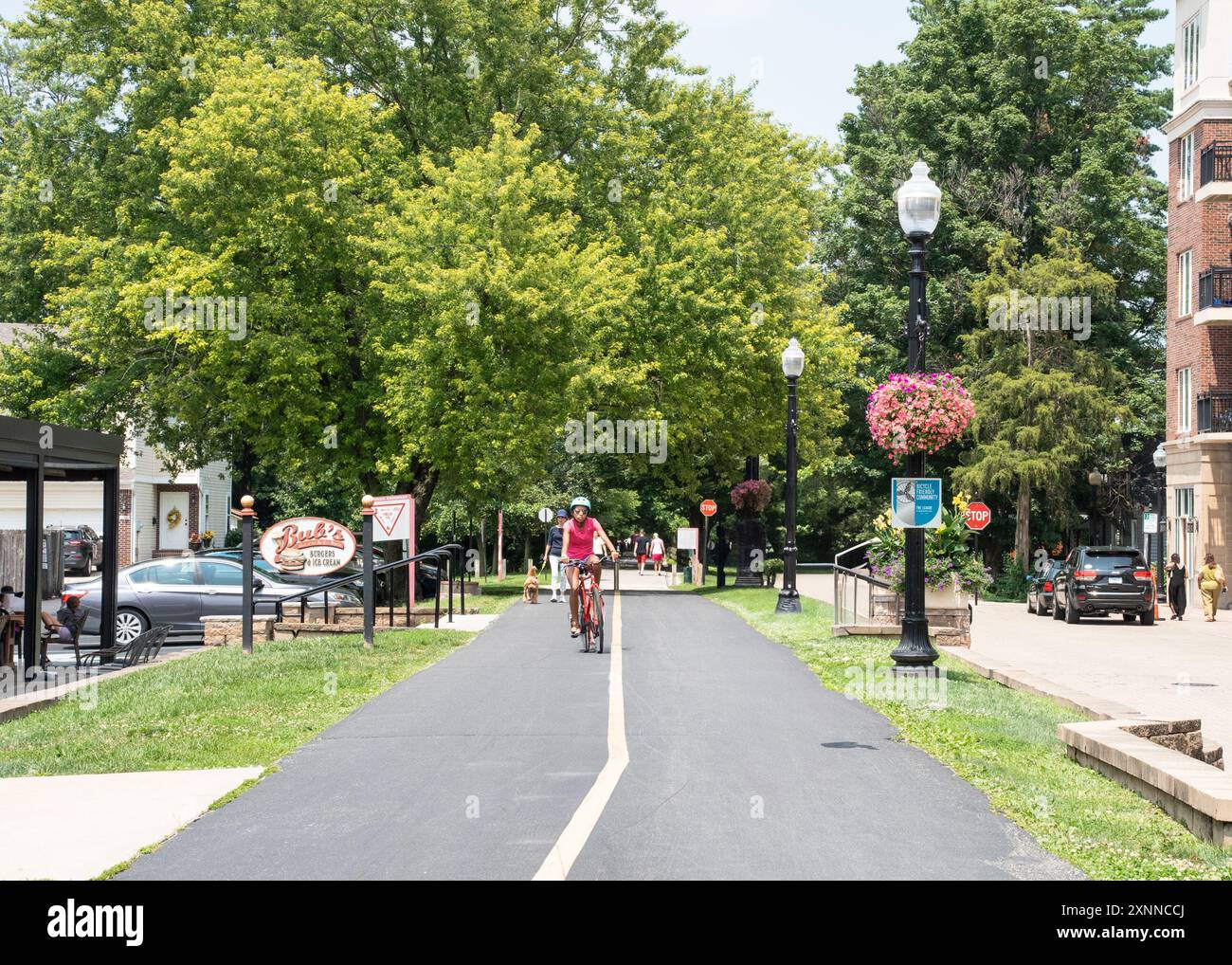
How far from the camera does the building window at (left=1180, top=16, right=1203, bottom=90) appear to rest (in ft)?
145

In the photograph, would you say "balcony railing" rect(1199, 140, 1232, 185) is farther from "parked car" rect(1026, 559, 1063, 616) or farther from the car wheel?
the car wheel

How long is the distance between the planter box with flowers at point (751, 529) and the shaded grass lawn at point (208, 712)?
26385 mm

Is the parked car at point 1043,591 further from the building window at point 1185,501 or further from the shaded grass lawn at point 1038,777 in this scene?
the shaded grass lawn at point 1038,777

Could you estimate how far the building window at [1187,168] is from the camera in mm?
44031

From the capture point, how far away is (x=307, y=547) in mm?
20625

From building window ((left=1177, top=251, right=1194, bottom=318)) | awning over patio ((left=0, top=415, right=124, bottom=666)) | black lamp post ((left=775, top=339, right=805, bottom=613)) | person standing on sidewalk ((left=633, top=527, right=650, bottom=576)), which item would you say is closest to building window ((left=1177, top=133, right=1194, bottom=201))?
building window ((left=1177, top=251, right=1194, bottom=318))

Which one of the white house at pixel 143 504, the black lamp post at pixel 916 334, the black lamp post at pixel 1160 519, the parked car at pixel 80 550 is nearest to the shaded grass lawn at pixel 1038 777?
the black lamp post at pixel 916 334

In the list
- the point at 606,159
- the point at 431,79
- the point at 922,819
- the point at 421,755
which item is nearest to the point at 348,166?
the point at 431,79

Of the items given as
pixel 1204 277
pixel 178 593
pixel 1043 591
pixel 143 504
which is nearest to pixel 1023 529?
pixel 1204 277

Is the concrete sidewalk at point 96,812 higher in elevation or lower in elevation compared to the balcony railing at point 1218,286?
lower

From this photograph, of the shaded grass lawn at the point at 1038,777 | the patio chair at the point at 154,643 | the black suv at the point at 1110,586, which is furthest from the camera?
the black suv at the point at 1110,586

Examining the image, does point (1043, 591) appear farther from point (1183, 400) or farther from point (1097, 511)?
point (1097, 511)

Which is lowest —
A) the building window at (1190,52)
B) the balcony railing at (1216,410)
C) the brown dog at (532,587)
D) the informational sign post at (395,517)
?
the brown dog at (532,587)

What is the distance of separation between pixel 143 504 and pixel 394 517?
35.1 metres
